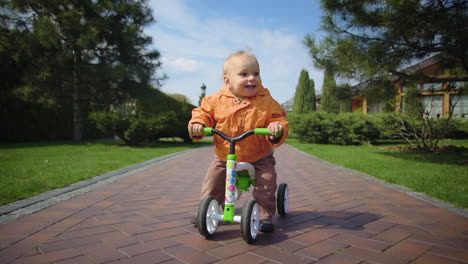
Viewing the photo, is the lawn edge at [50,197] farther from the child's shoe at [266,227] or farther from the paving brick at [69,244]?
the child's shoe at [266,227]

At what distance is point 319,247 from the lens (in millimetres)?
2082

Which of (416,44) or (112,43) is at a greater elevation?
(112,43)

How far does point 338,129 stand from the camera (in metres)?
14.6

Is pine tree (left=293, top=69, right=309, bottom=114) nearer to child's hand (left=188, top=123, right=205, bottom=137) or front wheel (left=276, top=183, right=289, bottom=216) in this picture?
front wheel (left=276, top=183, right=289, bottom=216)

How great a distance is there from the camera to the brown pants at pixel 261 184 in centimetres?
238

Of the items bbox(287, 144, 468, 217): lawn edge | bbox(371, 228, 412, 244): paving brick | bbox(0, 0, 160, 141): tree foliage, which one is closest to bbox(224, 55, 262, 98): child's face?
bbox(371, 228, 412, 244): paving brick

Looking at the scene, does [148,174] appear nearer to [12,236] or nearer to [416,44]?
[12,236]

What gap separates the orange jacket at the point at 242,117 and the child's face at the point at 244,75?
0.30 ft

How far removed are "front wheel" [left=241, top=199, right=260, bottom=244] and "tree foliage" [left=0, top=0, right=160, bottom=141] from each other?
12402mm

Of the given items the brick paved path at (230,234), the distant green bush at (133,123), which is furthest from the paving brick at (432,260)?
the distant green bush at (133,123)

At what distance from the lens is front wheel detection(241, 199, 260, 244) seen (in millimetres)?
2041

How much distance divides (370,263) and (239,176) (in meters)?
1.07

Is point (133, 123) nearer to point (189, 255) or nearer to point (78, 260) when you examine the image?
point (78, 260)

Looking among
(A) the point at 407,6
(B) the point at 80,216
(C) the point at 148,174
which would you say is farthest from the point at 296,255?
(A) the point at 407,6
